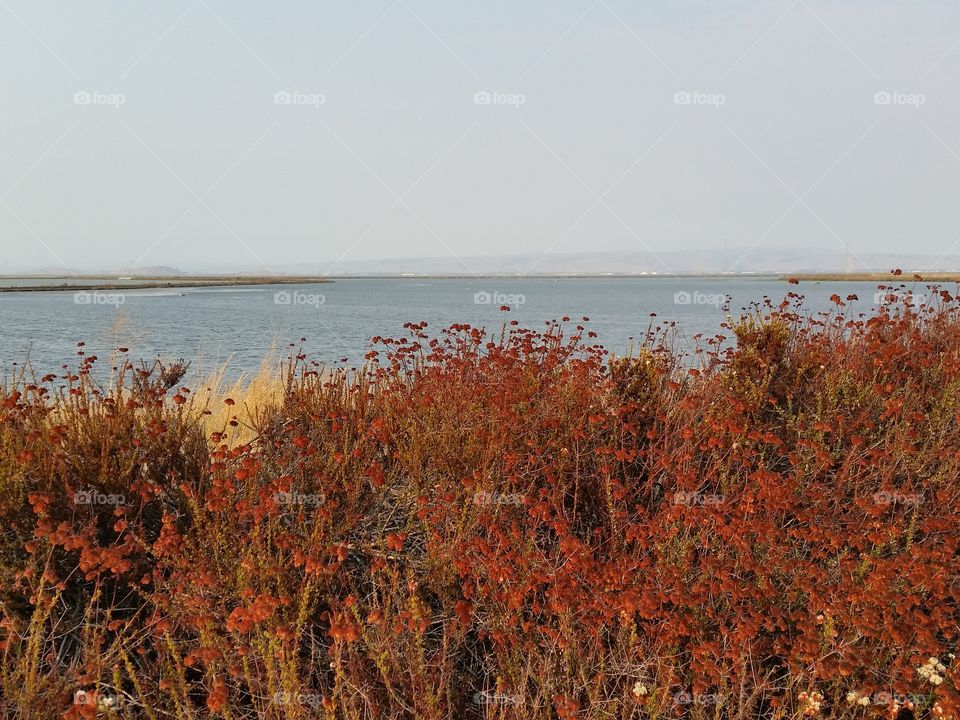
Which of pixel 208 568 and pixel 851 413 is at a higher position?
pixel 851 413

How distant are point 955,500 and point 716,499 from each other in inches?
56.2

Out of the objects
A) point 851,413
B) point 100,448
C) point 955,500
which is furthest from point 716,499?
point 100,448

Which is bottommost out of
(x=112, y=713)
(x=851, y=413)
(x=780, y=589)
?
(x=112, y=713)

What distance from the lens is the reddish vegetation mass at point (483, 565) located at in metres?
3.08

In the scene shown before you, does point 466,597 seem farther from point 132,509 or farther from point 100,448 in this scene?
point 100,448

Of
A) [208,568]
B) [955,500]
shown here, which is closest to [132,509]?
[208,568]

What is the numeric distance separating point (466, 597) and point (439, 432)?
1.19 m

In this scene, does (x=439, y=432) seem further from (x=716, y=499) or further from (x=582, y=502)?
(x=716, y=499)

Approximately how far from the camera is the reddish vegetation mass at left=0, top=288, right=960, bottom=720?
3.08 meters

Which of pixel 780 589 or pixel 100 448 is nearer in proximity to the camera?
pixel 780 589

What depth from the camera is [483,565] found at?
11.3ft

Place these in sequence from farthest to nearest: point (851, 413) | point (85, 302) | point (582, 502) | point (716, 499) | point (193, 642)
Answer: point (85, 302)
point (851, 413)
point (582, 502)
point (716, 499)
point (193, 642)

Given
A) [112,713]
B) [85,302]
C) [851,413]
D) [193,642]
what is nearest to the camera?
[112,713]

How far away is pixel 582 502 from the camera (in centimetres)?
441
